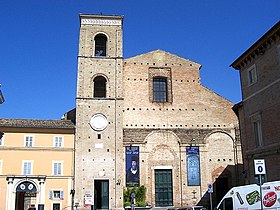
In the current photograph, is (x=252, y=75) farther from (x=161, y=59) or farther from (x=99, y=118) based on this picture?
(x=99, y=118)

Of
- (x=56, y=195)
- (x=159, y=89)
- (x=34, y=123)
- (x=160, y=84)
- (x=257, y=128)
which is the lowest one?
(x=56, y=195)

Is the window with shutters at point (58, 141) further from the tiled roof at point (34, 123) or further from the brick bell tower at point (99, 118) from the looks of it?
the brick bell tower at point (99, 118)

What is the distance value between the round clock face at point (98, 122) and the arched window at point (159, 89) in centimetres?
453

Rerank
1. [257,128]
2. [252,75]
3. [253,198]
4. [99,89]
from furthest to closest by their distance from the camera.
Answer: [99,89]
[252,75]
[257,128]
[253,198]

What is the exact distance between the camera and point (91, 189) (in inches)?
1051

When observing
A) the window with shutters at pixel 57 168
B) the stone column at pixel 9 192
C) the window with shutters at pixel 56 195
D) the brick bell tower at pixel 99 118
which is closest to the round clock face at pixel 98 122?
the brick bell tower at pixel 99 118

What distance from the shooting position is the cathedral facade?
89.7 ft

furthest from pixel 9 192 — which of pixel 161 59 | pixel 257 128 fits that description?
pixel 257 128

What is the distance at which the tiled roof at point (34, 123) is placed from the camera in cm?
2716

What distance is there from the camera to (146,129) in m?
28.8

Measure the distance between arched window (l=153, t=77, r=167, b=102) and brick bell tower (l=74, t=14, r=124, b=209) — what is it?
9.97 feet

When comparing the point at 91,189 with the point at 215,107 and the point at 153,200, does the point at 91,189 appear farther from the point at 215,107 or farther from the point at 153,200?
the point at 215,107

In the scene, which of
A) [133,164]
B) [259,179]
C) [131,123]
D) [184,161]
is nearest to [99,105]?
[131,123]

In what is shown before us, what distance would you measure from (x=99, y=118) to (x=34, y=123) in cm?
486
